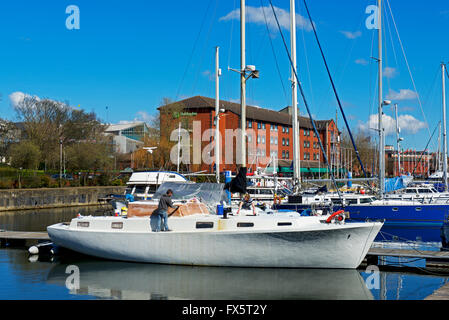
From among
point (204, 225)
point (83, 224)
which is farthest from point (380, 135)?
point (83, 224)

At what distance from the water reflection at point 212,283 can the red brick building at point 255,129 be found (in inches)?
1877

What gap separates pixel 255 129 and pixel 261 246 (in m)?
66.9

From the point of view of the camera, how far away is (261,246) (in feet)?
54.2

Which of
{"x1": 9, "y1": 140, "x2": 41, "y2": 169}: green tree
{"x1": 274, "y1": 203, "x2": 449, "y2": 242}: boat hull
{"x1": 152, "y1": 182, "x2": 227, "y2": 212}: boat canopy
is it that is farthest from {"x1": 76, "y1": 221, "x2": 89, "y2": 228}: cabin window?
{"x1": 9, "y1": 140, "x2": 41, "y2": 169}: green tree

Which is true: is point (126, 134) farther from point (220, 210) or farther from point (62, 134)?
point (220, 210)

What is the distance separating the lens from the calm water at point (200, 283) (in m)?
14.3

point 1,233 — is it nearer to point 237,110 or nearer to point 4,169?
point 4,169

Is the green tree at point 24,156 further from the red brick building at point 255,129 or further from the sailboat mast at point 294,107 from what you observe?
the sailboat mast at point 294,107

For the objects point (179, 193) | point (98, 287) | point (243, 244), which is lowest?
point (98, 287)
